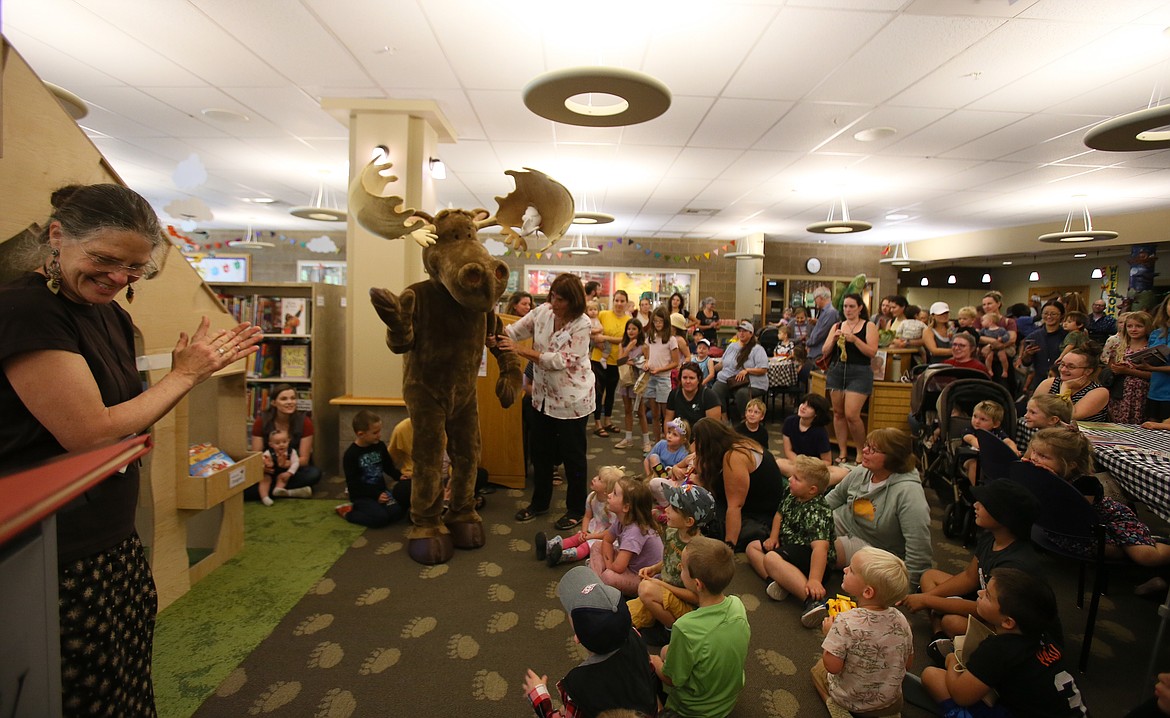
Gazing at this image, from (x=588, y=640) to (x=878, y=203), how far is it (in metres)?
8.27

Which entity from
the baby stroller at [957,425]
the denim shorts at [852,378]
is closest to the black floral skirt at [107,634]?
the baby stroller at [957,425]

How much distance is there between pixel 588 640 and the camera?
1.37 m

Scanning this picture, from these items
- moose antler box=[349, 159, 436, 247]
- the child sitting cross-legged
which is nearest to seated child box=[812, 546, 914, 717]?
the child sitting cross-legged

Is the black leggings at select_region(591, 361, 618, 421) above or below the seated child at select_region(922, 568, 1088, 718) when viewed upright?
above

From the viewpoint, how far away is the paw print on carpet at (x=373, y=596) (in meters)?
2.35

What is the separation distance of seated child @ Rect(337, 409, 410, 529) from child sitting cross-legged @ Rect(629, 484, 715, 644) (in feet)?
5.56

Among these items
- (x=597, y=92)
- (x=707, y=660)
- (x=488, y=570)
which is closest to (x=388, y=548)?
(x=488, y=570)

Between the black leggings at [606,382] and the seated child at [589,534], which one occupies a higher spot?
the black leggings at [606,382]

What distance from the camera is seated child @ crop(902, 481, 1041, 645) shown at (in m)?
1.95

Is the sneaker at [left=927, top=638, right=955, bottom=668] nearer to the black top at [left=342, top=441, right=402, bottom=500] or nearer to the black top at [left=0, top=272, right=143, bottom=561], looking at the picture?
the black top at [left=0, top=272, right=143, bottom=561]

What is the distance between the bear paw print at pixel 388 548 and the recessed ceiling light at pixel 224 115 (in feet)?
13.3

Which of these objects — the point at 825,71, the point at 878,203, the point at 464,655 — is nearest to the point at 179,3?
the point at 464,655

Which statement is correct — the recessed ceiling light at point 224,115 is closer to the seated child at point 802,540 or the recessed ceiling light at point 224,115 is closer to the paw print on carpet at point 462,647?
the paw print on carpet at point 462,647

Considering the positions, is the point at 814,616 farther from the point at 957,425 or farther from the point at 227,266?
the point at 227,266
